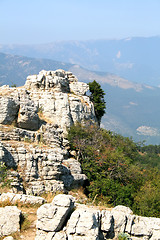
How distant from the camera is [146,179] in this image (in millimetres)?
31672

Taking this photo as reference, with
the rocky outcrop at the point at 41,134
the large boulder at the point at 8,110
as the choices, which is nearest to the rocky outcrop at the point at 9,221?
the rocky outcrop at the point at 41,134

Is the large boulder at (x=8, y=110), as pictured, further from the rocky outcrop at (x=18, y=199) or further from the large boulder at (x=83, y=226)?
the large boulder at (x=83, y=226)

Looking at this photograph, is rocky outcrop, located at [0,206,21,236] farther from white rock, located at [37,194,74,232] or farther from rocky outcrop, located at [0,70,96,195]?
rocky outcrop, located at [0,70,96,195]

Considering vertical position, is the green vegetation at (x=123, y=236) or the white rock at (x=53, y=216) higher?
the white rock at (x=53, y=216)

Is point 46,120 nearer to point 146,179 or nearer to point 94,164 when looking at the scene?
point 94,164

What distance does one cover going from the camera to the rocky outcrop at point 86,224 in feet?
32.6

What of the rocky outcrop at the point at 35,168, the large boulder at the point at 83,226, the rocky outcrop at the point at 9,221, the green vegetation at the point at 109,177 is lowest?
the green vegetation at the point at 109,177

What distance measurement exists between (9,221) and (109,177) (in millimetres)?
16692

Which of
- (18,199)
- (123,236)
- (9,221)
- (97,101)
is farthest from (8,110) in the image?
(97,101)

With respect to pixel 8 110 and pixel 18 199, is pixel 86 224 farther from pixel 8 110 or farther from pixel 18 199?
pixel 8 110

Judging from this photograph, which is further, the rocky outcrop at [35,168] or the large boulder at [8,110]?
the large boulder at [8,110]

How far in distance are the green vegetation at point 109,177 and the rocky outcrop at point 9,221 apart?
1051 centimetres

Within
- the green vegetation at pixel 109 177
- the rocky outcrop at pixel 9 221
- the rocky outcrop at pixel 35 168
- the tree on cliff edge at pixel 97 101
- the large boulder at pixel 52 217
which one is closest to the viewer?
the large boulder at pixel 52 217

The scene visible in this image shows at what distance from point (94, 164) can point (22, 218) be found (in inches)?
650
